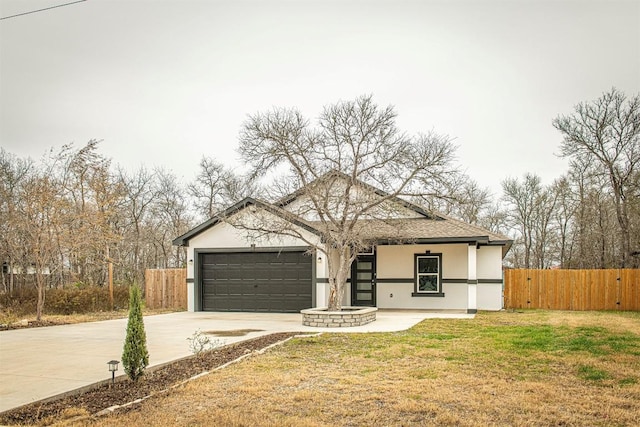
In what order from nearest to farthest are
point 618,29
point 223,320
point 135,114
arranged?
point 618,29 < point 223,320 < point 135,114

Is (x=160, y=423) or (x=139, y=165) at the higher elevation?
(x=139, y=165)

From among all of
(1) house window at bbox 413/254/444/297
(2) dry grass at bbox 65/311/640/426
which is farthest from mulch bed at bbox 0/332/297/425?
(1) house window at bbox 413/254/444/297

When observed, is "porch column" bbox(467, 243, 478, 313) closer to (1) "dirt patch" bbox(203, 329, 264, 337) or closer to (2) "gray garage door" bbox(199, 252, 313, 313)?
(2) "gray garage door" bbox(199, 252, 313, 313)

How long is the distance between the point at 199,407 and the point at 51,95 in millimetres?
10962

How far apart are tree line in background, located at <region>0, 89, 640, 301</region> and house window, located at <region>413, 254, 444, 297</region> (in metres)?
2.44

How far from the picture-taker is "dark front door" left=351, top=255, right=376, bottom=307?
20.5 meters

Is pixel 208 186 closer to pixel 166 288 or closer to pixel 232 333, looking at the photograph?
pixel 166 288

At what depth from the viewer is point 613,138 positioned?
82.8 feet

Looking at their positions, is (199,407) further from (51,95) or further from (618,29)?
(618,29)

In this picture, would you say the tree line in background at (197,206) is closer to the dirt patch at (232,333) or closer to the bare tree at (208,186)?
the bare tree at (208,186)

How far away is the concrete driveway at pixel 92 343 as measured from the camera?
299 inches

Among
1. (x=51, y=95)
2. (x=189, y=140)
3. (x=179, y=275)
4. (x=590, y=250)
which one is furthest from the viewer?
(x=590, y=250)

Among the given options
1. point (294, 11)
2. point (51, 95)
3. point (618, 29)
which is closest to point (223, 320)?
point (51, 95)

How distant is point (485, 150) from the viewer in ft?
92.8
